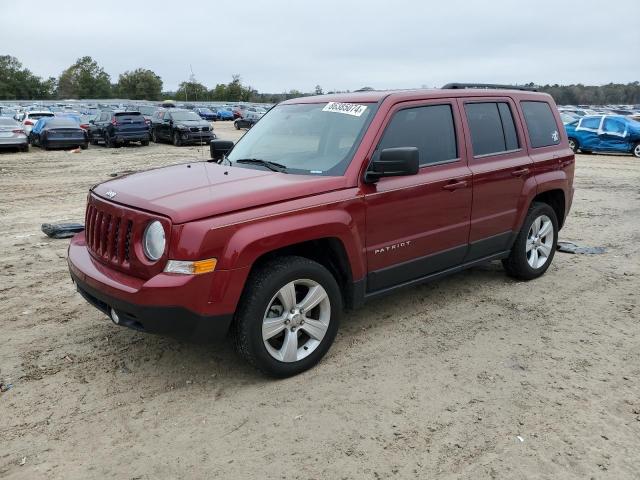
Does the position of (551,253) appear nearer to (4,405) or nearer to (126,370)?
(126,370)

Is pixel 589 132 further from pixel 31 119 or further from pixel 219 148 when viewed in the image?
pixel 31 119

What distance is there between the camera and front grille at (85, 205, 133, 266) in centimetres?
347

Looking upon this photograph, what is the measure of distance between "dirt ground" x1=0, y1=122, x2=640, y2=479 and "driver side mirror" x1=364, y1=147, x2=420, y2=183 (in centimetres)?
135

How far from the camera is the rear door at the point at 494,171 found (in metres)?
4.84

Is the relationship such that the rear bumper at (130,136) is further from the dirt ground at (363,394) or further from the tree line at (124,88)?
the tree line at (124,88)

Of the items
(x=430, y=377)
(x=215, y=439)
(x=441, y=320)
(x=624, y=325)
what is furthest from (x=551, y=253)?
(x=215, y=439)

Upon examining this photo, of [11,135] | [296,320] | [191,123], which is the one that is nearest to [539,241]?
[296,320]

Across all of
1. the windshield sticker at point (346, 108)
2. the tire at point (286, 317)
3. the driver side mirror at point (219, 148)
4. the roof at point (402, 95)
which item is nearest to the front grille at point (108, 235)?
the tire at point (286, 317)

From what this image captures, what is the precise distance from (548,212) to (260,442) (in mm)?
4127

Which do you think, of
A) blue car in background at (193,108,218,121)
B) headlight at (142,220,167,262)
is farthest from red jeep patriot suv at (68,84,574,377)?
blue car in background at (193,108,218,121)

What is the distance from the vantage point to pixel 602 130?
67.8 feet

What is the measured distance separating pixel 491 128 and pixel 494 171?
447 millimetres

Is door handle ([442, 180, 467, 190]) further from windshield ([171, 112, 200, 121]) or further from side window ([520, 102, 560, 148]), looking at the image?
windshield ([171, 112, 200, 121])

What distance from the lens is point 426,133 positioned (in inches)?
177
